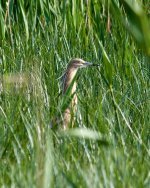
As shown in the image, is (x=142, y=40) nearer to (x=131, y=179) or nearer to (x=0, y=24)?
(x=131, y=179)

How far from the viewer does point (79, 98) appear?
13.5 ft

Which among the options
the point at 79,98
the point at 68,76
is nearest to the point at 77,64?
the point at 68,76

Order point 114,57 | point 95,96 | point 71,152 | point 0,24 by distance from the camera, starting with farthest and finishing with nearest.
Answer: point 0,24, point 114,57, point 95,96, point 71,152

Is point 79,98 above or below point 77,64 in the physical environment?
below

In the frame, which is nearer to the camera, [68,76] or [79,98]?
[79,98]

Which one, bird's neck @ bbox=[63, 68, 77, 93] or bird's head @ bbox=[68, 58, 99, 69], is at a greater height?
bird's head @ bbox=[68, 58, 99, 69]

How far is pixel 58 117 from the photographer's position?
3.77 metres

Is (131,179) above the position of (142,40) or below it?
below

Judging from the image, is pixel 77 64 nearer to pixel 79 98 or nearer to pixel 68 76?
pixel 68 76

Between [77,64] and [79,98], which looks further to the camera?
[77,64]

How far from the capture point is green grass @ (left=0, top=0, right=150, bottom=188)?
8.66ft

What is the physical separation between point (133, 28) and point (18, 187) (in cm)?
91

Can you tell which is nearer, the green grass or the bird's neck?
the green grass

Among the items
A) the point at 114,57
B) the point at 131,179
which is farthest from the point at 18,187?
the point at 114,57
